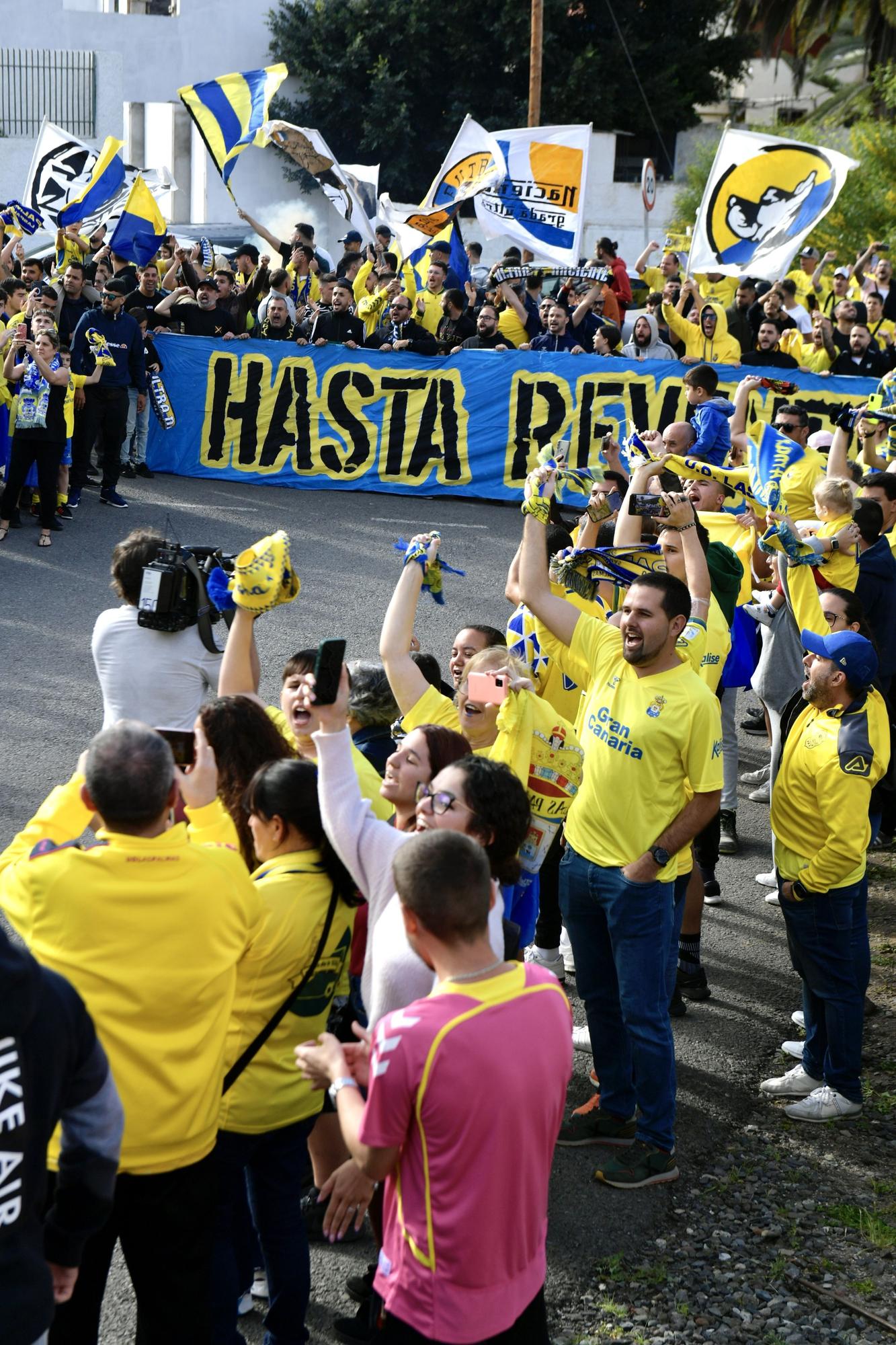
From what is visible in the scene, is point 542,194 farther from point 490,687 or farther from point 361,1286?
point 361,1286

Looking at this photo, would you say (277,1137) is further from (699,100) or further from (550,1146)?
(699,100)

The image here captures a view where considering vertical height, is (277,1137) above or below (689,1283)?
above

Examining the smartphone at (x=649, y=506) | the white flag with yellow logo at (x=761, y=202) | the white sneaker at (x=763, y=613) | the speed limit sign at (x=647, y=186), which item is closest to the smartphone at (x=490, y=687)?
the smartphone at (x=649, y=506)

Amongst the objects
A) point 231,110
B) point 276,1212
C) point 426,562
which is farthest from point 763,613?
point 231,110

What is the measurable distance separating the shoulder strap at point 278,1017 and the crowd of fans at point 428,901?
0.01 metres

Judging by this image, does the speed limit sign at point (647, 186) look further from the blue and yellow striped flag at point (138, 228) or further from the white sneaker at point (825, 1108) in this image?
the white sneaker at point (825, 1108)

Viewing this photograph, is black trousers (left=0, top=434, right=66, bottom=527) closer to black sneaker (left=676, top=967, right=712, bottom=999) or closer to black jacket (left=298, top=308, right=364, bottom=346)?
black jacket (left=298, top=308, right=364, bottom=346)

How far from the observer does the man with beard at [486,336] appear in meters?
15.4

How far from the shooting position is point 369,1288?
13.3 feet

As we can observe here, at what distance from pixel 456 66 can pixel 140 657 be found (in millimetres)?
37295

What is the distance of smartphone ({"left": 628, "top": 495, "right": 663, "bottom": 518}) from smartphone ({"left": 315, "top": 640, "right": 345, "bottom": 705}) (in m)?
2.50

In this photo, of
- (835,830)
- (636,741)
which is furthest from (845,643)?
(636,741)

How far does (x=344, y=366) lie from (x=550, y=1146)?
1296cm

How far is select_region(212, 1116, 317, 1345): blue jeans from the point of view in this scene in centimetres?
361
